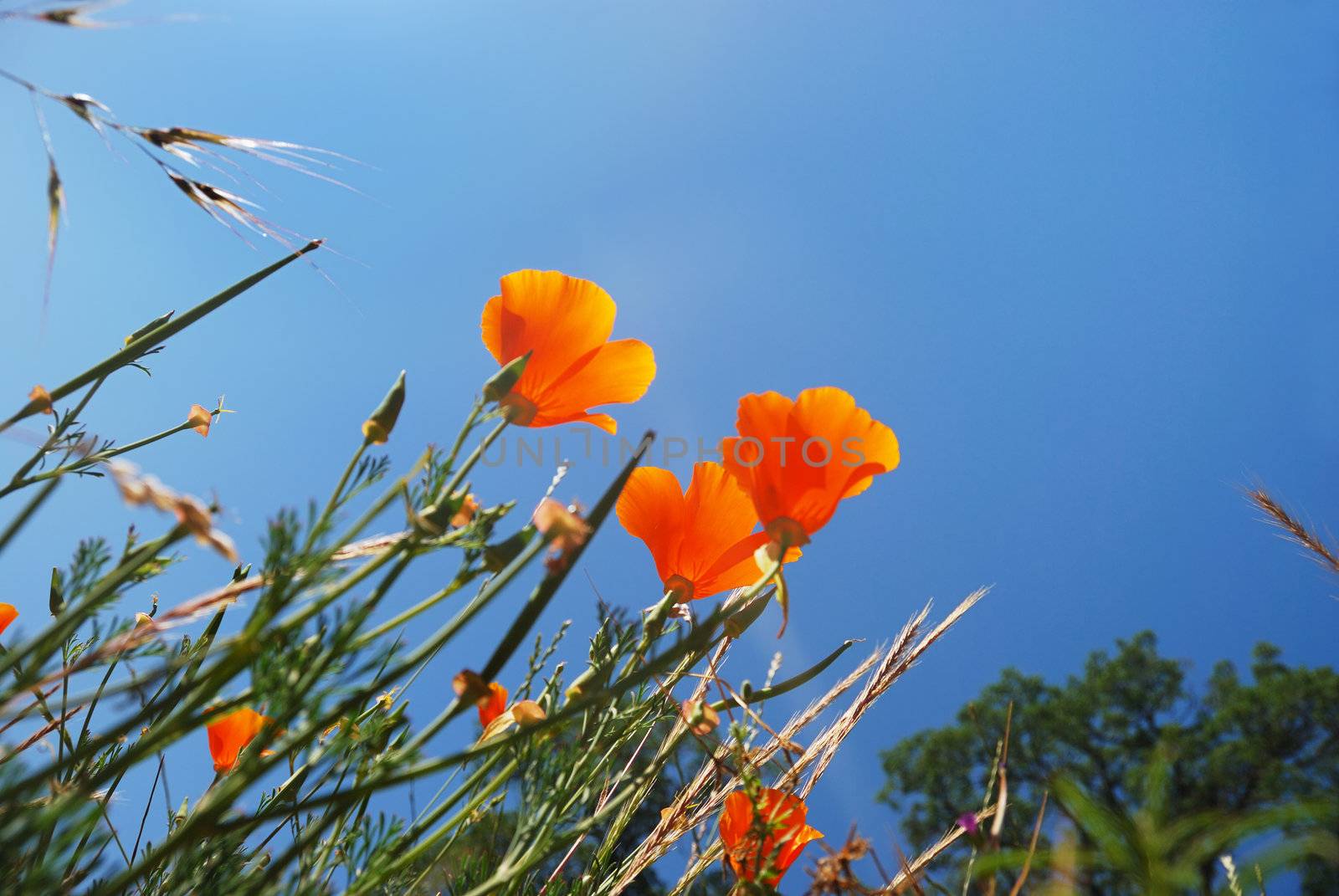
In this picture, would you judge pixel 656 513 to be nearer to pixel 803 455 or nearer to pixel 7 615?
pixel 803 455

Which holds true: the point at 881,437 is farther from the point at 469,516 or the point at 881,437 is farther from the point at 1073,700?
the point at 1073,700

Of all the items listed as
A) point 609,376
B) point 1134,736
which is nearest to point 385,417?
point 609,376

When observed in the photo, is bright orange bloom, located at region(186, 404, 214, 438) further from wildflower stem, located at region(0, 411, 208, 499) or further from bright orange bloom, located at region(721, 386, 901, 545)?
bright orange bloom, located at region(721, 386, 901, 545)

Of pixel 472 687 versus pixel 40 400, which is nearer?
pixel 472 687

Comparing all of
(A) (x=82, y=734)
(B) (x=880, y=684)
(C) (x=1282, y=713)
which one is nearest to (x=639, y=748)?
(B) (x=880, y=684)

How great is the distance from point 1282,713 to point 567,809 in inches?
454

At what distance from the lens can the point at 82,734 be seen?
785mm

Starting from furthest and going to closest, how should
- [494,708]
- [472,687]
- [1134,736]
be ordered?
[1134,736] < [494,708] < [472,687]

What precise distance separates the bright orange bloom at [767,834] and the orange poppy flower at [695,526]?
0.56ft

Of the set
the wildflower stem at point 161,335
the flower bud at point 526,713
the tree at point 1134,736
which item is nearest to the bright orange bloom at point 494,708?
the flower bud at point 526,713

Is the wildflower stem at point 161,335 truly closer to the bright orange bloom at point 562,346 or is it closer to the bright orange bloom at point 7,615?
the bright orange bloom at point 562,346

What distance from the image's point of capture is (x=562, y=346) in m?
0.72

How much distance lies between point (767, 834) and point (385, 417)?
37 cm

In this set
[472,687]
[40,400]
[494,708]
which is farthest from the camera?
[494,708]
